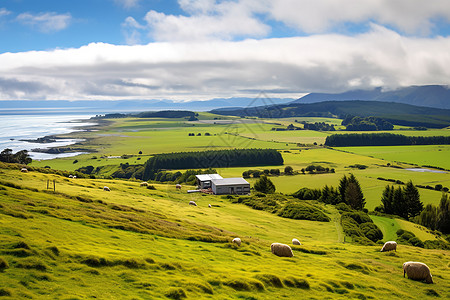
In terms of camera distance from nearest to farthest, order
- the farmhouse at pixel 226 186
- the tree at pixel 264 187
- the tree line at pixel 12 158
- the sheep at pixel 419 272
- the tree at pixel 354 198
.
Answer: the sheep at pixel 419 272 → the farmhouse at pixel 226 186 → the tree at pixel 354 198 → the tree at pixel 264 187 → the tree line at pixel 12 158

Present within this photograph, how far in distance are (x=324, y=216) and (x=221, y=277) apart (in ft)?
164

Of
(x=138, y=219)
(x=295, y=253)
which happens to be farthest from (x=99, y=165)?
(x=295, y=253)

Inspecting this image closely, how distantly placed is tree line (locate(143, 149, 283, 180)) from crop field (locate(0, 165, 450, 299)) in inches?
4415

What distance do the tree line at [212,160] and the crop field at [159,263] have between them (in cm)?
11215

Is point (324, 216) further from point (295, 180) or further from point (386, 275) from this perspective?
point (295, 180)

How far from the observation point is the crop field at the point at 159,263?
19.3 metres

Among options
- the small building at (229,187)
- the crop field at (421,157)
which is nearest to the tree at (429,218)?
the small building at (229,187)

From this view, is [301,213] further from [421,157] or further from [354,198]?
[421,157]

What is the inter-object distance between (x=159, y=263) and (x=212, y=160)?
126 m

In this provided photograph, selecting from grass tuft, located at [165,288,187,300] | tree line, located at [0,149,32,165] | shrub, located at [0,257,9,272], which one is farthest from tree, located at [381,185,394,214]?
tree line, located at [0,149,32,165]

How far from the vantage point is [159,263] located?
23828 mm

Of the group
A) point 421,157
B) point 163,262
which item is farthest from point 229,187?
point 421,157

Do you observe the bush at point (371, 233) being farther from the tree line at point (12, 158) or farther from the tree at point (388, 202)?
the tree line at point (12, 158)

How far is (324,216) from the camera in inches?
2697
